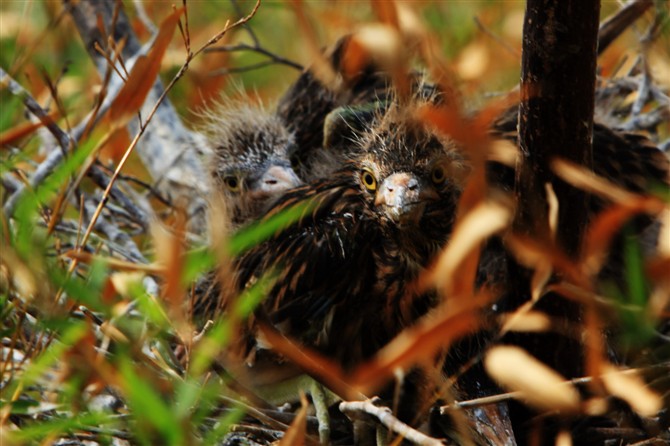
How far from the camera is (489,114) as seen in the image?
62.3 inches

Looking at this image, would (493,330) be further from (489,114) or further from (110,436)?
(110,436)

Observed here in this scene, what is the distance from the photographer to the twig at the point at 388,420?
110 centimetres

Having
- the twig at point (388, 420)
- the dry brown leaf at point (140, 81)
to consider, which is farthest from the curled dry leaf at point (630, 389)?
the dry brown leaf at point (140, 81)

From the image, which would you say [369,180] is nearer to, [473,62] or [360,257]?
[360,257]

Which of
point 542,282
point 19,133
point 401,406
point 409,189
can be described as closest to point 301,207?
point 409,189

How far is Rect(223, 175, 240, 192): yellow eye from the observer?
8.31 feet

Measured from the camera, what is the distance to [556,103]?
1.35 metres

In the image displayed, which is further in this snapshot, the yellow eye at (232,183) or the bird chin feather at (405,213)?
the yellow eye at (232,183)

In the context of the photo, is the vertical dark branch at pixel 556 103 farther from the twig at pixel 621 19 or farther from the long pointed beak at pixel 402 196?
the twig at pixel 621 19

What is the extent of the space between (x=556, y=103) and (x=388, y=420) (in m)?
0.53

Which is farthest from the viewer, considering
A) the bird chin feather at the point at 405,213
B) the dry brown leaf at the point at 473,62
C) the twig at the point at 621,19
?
the dry brown leaf at the point at 473,62

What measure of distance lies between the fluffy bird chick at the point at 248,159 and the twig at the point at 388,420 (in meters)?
1.11

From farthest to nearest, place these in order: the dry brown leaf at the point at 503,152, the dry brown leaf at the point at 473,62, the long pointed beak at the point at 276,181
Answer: the dry brown leaf at the point at 473,62, the long pointed beak at the point at 276,181, the dry brown leaf at the point at 503,152

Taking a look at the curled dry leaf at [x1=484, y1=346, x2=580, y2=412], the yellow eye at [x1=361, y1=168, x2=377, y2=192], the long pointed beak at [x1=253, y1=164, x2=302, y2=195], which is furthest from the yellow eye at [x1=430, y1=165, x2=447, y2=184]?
the long pointed beak at [x1=253, y1=164, x2=302, y2=195]
